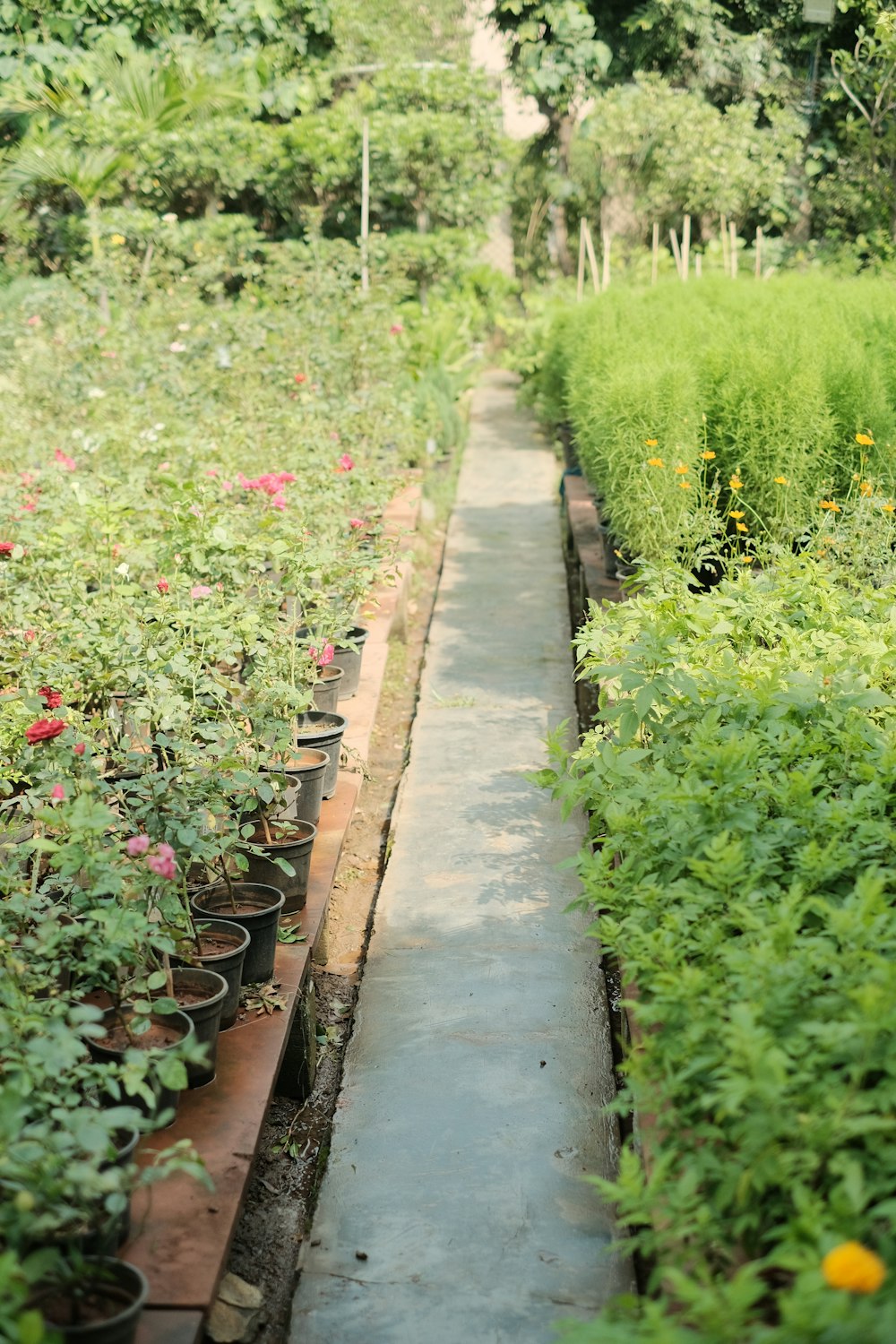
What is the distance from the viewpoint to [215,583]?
373cm

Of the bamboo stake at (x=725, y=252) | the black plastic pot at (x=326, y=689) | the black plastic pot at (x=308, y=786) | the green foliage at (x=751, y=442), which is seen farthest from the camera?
the bamboo stake at (x=725, y=252)

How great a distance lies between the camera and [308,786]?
10.4ft

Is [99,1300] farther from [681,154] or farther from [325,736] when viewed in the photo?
[681,154]

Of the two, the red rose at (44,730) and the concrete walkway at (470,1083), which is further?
the red rose at (44,730)

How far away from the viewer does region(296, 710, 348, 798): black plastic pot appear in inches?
135

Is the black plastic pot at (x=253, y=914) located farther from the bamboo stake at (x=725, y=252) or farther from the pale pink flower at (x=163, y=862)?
the bamboo stake at (x=725, y=252)

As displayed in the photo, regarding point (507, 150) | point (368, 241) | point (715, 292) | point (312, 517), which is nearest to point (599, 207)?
point (507, 150)

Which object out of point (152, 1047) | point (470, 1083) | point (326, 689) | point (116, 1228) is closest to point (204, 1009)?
point (152, 1047)

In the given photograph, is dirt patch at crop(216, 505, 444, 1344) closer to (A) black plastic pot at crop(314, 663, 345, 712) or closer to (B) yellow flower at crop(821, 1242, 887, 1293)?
(A) black plastic pot at crop(314, 663, 345, 712)

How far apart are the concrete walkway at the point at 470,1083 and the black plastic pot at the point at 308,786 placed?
1.16 ft

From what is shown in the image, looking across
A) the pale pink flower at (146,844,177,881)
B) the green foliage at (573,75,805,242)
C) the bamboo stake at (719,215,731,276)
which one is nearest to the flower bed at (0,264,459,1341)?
the pale pink flower at (146,844,177,881)

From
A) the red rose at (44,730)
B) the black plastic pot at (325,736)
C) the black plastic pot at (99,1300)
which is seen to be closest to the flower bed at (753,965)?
the black plastic pot at (99,1300)

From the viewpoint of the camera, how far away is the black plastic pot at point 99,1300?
1.48 meters

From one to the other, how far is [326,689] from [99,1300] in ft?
8.08
